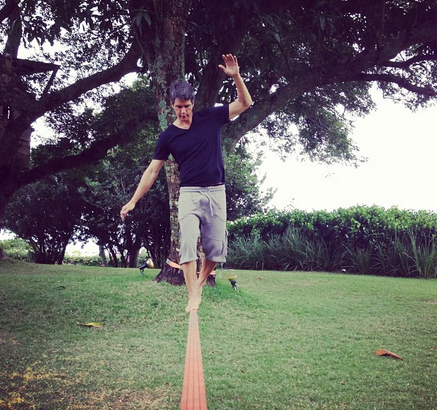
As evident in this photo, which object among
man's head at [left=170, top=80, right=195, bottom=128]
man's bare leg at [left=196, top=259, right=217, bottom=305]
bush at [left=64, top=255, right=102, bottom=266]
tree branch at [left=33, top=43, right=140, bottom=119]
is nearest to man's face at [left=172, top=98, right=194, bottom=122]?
man's head at [left=170, top=80, right=195, bottom=128]

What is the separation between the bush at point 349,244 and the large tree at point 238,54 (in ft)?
7.23

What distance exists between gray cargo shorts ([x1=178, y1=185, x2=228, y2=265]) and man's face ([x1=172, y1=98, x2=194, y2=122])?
0.40 meters

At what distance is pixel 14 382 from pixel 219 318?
2915mm

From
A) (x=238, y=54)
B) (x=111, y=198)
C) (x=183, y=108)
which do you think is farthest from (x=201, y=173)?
(x=111, y=198)

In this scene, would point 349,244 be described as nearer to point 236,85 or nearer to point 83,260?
point 236,85

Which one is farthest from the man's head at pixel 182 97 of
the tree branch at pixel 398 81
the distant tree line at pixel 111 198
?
the distant tree line at pixel 111 198

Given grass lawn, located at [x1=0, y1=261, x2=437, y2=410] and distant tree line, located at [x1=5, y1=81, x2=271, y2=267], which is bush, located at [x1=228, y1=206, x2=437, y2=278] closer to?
distant tree line, located at [x1=5, y1=81, x2=271, y2=267]

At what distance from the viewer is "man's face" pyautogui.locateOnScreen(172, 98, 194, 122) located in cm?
245

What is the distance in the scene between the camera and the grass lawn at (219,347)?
3508mm

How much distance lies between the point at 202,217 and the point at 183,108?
62 cm

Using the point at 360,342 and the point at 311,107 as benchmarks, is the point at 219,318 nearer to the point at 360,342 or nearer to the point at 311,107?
the point at 360,342

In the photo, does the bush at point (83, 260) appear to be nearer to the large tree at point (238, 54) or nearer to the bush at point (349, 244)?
the large tree at point (238, 54)

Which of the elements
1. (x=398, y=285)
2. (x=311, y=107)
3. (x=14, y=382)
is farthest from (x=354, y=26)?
(x=14, y=382)

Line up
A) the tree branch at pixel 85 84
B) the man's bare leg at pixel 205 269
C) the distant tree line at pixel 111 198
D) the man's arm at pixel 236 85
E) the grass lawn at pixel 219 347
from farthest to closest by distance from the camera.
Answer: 1. the distant tree line at pixel 111 198
2. the tree branch at pixel 85 84
3. the grass lawn at pixel 219 347
4. the man's bare leg at pixel 205 269
5. the man's arm at pixel 236 85
